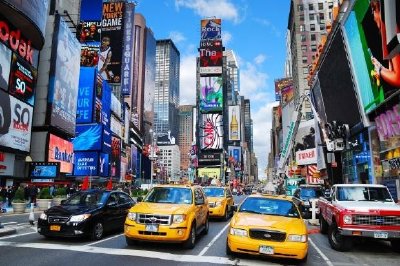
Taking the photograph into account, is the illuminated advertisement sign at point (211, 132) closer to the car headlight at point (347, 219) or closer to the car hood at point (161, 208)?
the car hood at point (161, 208)

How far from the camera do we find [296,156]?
77.2 m

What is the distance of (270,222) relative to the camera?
9.35 metres

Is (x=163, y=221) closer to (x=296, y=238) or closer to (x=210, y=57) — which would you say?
(x=296, y=238)

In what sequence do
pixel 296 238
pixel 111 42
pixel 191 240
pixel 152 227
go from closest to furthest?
pixel 296 238 < pixel 152 227 < pixel 191 240 < pixel 111 42

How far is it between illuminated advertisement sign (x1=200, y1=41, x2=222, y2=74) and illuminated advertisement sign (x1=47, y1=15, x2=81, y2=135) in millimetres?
107575

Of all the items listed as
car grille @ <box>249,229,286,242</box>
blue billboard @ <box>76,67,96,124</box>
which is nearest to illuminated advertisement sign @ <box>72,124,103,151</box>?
blue billboard @ <box>76,67,96,124</box>

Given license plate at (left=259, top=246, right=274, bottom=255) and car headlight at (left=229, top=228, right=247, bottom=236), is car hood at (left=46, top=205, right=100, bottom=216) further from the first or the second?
license plate at (left=259, top=246, right=274, bottom=255)

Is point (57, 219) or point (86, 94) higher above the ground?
point (86, 94)

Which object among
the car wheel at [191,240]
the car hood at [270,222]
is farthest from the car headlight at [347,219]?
the car wheel at [191,240]

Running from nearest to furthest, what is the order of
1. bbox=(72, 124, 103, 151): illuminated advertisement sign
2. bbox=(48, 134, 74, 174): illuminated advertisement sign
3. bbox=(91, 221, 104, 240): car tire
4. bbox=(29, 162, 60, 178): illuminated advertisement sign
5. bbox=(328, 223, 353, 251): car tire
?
1. bbox=(328, 223, 353, 251): car tire
2. bbox=(91, 221, 104, 240): car tire
3. bbox=(29, 162, 60, 178): illuminated advertisement sign
4. bbox=(48, 134, 74, 174): illuminated advertisement sign
5. bbox=(72, 124, 103, 151): illuminated advertisement sign

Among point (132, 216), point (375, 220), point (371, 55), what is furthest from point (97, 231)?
point (371, 55)

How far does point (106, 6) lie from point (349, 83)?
226 ft

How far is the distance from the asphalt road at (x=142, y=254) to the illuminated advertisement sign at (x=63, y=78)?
137ft

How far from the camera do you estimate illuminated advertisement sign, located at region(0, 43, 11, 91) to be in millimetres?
37166
